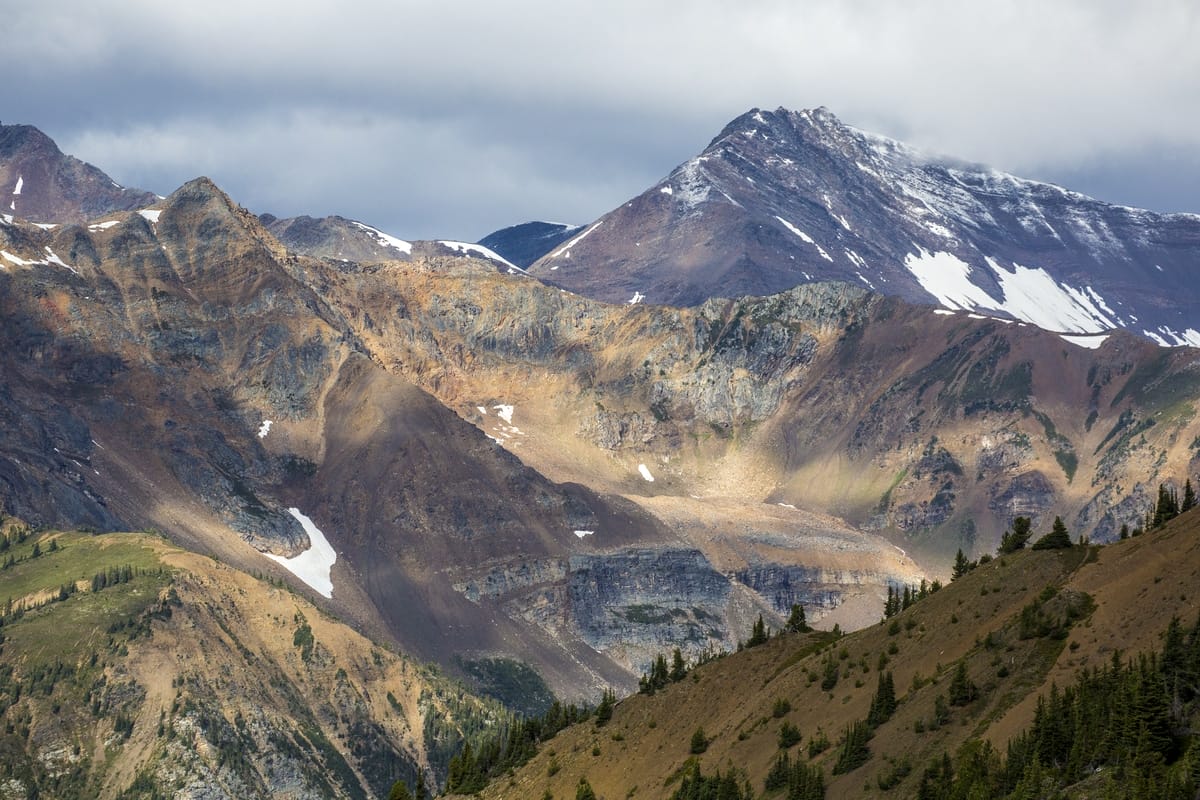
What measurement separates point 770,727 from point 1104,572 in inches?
1266

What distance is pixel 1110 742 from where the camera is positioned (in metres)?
82.8

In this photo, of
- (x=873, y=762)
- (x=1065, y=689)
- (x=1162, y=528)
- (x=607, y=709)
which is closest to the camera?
(x=1065, y=689)

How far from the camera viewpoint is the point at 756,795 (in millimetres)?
112125

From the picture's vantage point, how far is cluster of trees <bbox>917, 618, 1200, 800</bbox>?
78688mm

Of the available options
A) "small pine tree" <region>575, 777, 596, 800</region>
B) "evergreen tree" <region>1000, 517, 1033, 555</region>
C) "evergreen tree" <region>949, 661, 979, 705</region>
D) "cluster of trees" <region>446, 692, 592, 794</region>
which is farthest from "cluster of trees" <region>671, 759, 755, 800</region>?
"cluster of trees" <region>446, 692, 592, 794</region>

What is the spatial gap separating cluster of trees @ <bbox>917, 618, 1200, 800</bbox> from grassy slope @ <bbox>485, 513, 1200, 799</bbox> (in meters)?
3.48

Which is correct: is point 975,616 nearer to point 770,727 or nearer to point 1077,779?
point 770,727

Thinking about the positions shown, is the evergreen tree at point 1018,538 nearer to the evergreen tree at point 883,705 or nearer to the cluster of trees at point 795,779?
the evergreen tree at point 883,705

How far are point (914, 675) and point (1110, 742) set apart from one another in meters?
29.7

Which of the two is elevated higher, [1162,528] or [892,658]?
[1162,528]

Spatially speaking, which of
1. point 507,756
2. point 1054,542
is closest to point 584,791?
point 507,756

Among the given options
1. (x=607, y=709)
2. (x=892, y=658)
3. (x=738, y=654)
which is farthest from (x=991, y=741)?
(x=607, y=709)

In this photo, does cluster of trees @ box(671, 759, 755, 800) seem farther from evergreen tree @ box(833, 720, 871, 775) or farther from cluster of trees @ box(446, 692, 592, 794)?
cluster of trees @ box(446, 692, 592, 794)

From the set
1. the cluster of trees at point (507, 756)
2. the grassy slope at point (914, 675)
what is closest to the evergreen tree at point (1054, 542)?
the grassy slope at point (914, 675)
